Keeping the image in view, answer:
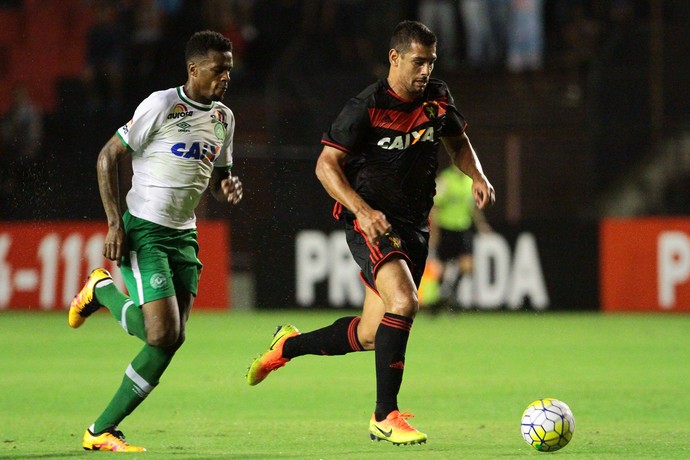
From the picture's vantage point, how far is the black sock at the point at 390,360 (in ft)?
20.9

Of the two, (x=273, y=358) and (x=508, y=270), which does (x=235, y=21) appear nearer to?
(x=508, y=270)

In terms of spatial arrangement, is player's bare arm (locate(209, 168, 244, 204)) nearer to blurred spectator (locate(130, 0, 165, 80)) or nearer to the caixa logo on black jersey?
the caixa logo on black jersey

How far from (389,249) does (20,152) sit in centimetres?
1278

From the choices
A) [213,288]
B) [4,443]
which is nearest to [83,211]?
[213,288]

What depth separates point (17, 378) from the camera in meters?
9.72

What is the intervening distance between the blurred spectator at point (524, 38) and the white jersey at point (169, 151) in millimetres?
11269

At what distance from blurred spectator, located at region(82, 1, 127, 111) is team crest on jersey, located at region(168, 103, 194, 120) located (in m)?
12.0

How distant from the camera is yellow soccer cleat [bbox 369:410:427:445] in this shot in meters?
6.16

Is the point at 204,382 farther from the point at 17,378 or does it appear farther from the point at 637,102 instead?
the point at 637,102

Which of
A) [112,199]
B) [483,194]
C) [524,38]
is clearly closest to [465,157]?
[483,194]

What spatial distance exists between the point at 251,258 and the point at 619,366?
7.26 meters

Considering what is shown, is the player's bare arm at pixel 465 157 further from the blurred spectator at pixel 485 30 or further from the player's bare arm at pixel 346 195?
the blurred spectator at pixel 485 30

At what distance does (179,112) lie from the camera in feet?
21.3

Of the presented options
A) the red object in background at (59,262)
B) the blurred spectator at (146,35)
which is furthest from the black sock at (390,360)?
the blurred spectator at (146,35)
